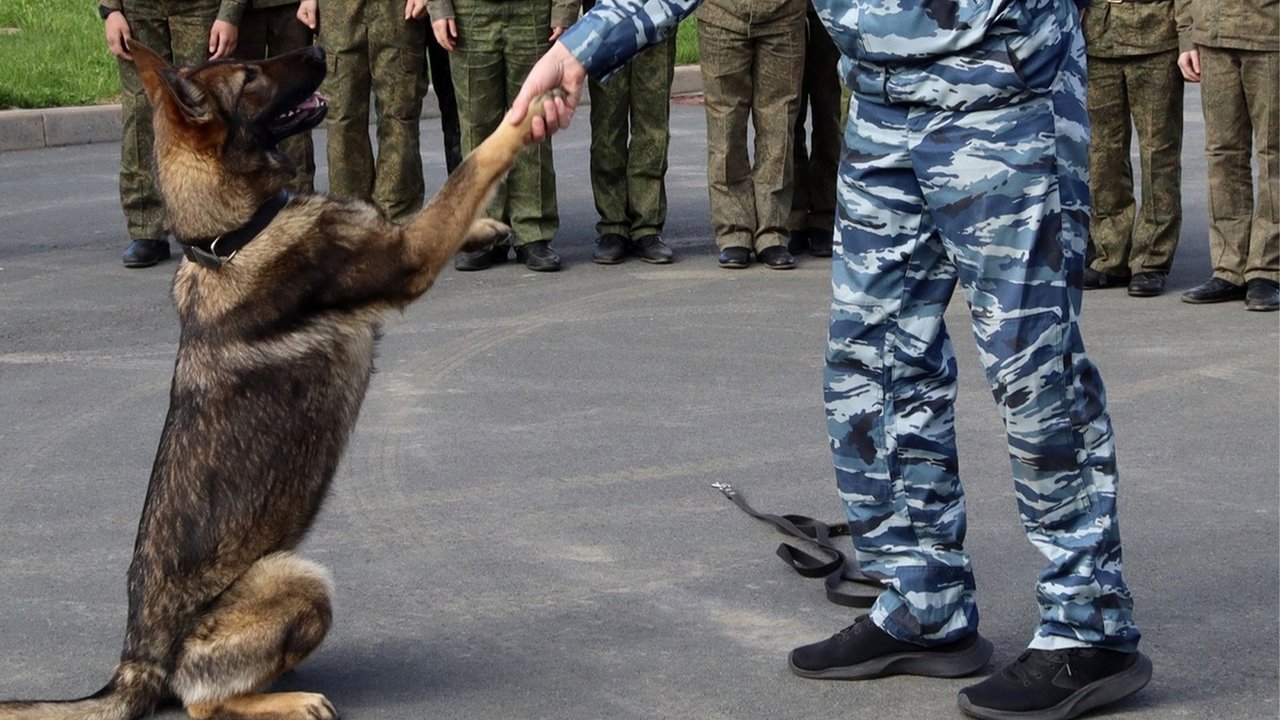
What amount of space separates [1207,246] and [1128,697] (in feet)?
19.5

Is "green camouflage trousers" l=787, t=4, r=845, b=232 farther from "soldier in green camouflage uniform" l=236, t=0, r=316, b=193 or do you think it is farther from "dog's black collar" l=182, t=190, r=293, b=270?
"dog's black collar" l=182, t=190, r=293, b=270

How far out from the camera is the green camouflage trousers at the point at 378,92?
348 inches

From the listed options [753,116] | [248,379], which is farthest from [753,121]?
[248,379]

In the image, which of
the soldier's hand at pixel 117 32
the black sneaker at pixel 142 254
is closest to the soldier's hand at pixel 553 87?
the soldier's hand at pixel 117 32

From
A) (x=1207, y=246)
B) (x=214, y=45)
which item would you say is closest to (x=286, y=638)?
(x=214, y=45)

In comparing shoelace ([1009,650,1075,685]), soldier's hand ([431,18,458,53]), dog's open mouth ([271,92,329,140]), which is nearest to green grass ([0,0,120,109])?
soldier's hand ([431,18,458,53])

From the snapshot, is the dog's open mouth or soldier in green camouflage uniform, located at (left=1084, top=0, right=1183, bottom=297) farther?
soldier in green camouflage uniform, located at (left=1084, top=0, right=1183, bottom=297)

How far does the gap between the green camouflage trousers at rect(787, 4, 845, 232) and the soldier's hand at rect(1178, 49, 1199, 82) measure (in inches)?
82.5

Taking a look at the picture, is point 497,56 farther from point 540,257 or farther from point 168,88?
point 168,88

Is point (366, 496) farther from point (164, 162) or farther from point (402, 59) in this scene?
point (402, 59)

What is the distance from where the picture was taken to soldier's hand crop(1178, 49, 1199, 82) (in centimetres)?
765

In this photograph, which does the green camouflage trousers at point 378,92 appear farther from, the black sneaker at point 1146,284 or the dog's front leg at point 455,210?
the dog's front leg at point 455,210

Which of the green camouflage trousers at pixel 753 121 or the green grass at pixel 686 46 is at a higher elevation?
the green camouflage trousers at pixel 753 121

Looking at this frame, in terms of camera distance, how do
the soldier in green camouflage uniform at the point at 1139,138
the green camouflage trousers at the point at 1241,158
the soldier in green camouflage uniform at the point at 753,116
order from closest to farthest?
1. the green camouflage trousers at the point at 1241,158
2. the soldier in green camouflage uniform at the point at 1139,138
3. the soldier in green camouflage uniform at the point at 753,116
